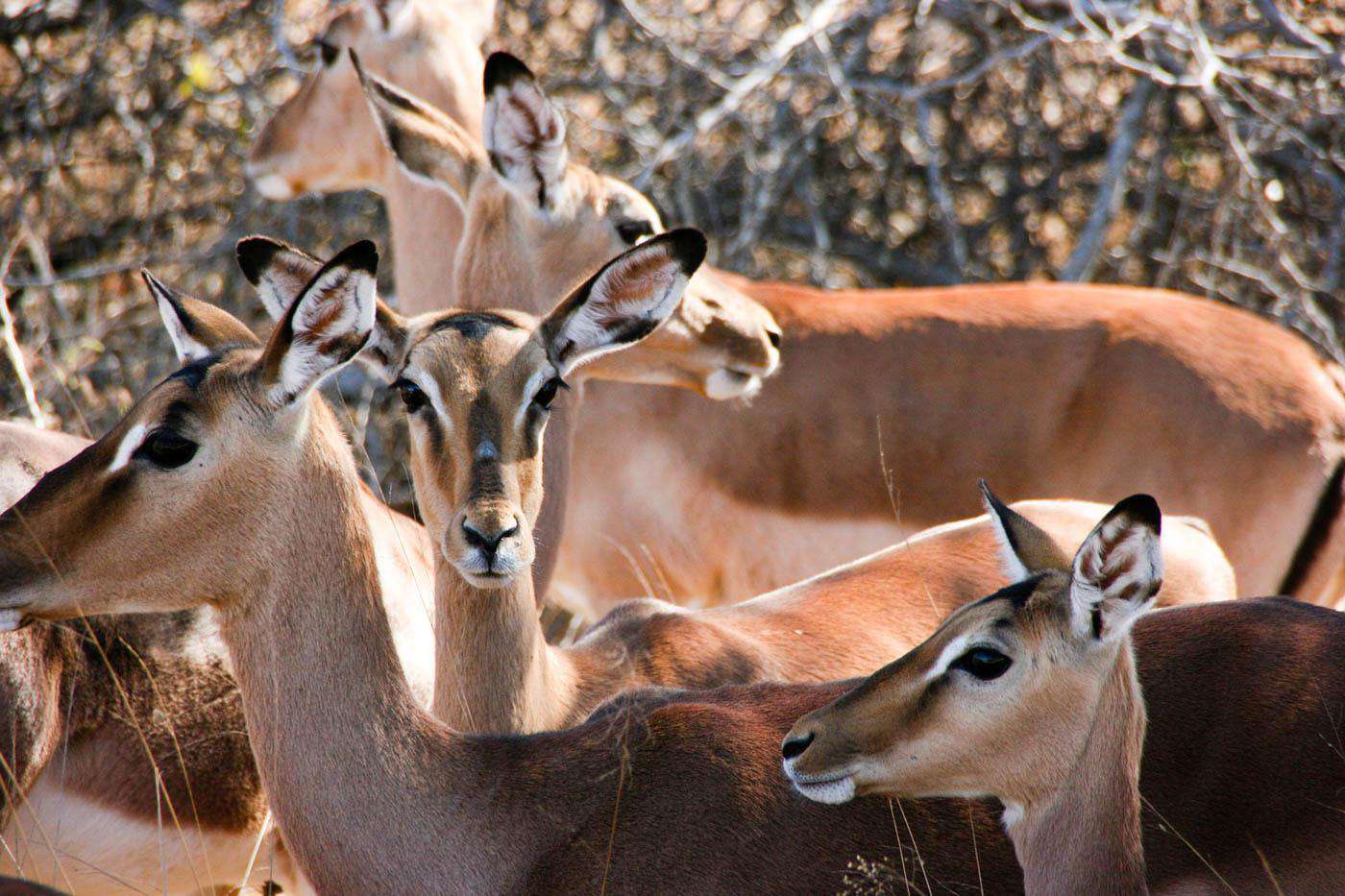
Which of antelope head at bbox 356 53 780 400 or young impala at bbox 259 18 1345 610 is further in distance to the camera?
young impala at bbox 259 18 1345 610

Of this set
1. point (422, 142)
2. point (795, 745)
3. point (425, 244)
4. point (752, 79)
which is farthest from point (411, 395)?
point (752, 79)

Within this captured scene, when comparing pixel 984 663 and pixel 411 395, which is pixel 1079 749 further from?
pixel 411 395

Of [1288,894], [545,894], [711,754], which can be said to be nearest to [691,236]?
[711,754]

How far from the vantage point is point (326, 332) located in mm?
2816

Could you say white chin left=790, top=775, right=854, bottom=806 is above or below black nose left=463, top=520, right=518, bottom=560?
below

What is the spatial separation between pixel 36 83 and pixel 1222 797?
678cm

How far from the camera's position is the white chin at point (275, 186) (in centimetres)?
627

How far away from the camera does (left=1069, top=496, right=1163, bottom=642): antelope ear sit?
2.58 metres

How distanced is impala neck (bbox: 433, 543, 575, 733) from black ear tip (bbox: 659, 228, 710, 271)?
74 cm

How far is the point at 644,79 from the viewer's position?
7.85 m

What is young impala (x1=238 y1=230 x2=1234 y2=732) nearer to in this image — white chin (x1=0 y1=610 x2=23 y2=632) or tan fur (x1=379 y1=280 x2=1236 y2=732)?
tan fur (x1=379 y1=280 x2=1236 y2=732)

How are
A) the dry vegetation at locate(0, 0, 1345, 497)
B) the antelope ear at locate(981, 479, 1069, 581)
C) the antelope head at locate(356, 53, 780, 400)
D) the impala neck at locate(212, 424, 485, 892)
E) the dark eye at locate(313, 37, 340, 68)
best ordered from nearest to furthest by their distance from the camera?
the impala neck at locate(212, 424, 485, 892) → the antelope ear at locate(981, 479, 1069, 581) → the antelope head at locate(356, 53, 780, 400) → the dark eye at locate(313, 37, 340, 68) → the dry vegetation at locate(0, 0, 1345, 497)

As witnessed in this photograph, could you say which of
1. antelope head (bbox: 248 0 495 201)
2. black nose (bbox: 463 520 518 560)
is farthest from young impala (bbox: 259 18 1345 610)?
black nose (bbox: 463 520 518 560)

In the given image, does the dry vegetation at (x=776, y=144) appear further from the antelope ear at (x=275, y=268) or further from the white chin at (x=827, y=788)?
the white chin at (x=827, y=788)
